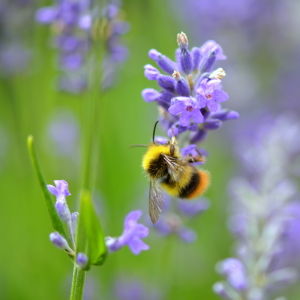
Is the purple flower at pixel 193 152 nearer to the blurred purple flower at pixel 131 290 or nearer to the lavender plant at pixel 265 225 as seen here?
the lavender plant at pixel 265 225

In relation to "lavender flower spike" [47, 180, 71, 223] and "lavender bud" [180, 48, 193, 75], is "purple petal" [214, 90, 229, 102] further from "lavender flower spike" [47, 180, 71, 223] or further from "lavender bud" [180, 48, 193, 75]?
"lavender flower spike" [47, 180, 71, 223]

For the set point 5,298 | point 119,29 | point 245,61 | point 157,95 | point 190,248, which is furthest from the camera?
point 245,61

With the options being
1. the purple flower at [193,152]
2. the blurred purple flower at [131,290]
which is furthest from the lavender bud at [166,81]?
the blurred purple flower at [131,290]

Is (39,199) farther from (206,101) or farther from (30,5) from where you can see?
(206,101)

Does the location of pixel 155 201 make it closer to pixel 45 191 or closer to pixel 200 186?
pixel 200 186

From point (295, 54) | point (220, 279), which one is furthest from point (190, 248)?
point (295, 54)
